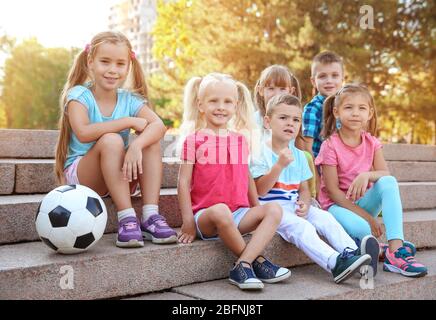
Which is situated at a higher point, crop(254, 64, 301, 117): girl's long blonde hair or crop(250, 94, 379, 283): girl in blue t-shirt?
crop(254, 64, 301, 117): girl's long blonde hair

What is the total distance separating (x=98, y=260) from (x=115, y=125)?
2.84 ft

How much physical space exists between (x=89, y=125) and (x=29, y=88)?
29.5m

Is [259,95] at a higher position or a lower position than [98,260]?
higher

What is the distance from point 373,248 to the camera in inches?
122

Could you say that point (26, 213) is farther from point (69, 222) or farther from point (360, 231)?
point (360, 231)

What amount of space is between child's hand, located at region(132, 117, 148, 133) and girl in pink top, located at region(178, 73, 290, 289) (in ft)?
0.91

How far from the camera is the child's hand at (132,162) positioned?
2926 mm

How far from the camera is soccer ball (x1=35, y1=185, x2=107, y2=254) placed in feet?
8.52

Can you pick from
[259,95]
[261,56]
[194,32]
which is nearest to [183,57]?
[194,32]

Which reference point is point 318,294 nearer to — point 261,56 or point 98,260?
point 98,260

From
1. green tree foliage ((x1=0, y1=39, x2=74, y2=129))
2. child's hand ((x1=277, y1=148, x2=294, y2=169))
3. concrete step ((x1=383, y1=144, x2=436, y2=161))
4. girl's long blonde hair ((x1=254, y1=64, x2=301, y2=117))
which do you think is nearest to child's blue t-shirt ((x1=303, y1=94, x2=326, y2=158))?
girl's long blonde hair ((x1=254, y1=64, x2=301, y2=117))

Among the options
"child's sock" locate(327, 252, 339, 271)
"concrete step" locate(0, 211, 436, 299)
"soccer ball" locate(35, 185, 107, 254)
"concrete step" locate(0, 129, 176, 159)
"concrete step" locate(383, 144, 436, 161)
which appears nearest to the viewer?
"concrete step" locate(0, 211, 436, 299)

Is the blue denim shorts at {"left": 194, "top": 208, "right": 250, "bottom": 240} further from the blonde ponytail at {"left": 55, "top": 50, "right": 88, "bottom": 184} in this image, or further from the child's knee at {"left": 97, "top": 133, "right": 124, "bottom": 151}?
the blonde ponytail at {"left": 55, "top": 50, "right": 88, "bottom": 184}
